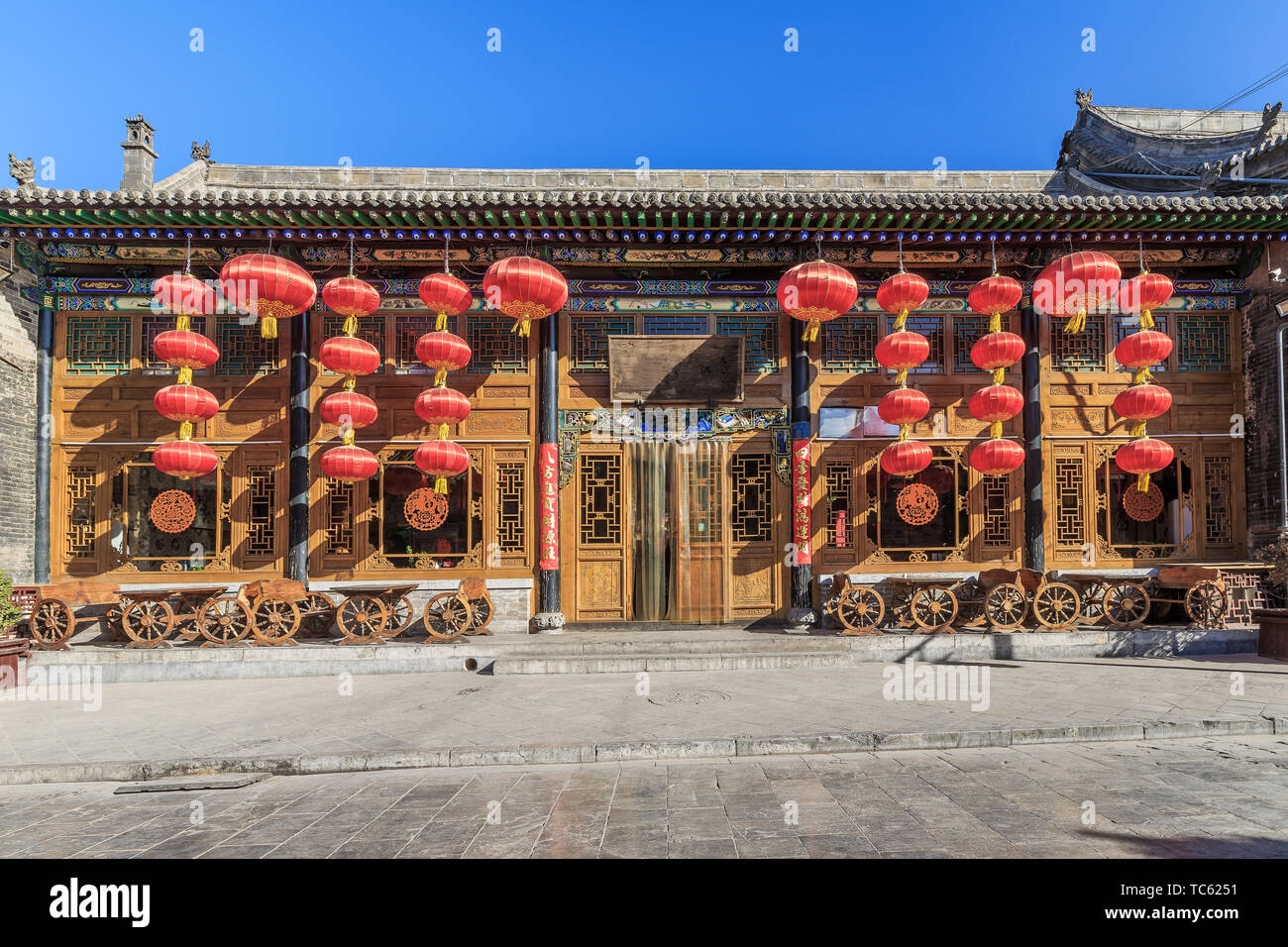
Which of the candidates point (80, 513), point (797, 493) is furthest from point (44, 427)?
point (797, 493)

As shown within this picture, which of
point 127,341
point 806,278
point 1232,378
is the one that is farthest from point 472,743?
point 1232,378

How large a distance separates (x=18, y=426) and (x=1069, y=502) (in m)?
15.1

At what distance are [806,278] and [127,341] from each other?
9.58 m

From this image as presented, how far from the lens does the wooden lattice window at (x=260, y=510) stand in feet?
31.6

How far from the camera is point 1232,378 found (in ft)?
33.3

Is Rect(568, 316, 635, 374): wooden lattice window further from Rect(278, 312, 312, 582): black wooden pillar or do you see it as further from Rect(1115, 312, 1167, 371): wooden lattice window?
Rect(1115, 312, 1167, 371): wooden lattice window

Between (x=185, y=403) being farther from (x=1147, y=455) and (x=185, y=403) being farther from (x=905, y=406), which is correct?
(x=1147, y=455)

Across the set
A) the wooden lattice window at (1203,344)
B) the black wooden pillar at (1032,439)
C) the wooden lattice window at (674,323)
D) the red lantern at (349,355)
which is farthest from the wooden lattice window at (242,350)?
the wooden lattice window at (1203,344)

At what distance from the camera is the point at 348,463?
863cm

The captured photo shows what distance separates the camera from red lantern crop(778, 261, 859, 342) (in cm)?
816

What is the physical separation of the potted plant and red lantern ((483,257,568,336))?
9542 millimetres

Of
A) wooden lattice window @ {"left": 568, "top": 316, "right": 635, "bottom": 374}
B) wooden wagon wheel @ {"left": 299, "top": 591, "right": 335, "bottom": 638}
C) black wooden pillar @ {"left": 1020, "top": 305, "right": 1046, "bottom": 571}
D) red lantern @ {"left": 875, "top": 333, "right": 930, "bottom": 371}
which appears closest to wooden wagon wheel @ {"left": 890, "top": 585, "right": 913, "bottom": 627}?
black wooden pillar @ {"left": 1020, "top": 305, "right": 1046, "bottom": 571}
